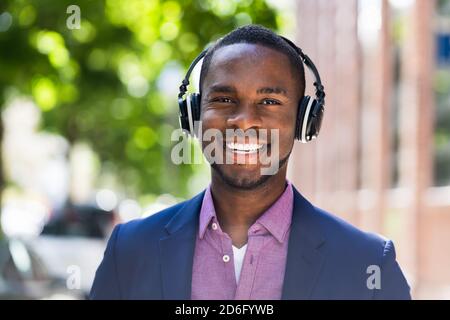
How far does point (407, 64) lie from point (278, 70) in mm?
11966

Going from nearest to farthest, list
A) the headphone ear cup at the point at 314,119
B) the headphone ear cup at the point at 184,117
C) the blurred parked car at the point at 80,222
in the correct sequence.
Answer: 1. the headphone ear cup at the point at 314,119
2. the headphone ear cup at the point at 184,117
3. the blurred parked car at the point at 80,222

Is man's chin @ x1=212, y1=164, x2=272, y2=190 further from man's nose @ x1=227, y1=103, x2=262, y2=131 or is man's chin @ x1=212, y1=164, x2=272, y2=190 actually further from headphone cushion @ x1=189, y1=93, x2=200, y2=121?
headphone cushion @ x1=189, y1=93, x2=200, y2=121

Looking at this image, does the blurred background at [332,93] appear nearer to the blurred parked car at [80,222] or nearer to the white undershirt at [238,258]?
the blurred parked car at [80,222]

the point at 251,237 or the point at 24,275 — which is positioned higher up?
the point at 251,237

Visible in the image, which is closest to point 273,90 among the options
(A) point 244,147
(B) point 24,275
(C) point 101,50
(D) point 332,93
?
(A) point 244,147

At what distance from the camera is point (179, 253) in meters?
2.09

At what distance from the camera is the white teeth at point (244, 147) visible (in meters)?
2.06

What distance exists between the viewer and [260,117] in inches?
81.2

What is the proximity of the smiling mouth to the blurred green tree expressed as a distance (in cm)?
232

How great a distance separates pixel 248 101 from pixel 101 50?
14323 mm

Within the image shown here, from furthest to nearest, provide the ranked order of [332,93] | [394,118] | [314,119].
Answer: [332,93]
[394,118]
[314,119]

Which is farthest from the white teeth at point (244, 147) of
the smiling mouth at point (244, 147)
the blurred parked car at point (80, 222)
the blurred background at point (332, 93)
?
the blurred parked car at point (80, 222)

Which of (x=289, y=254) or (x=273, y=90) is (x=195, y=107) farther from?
(x=289, y=254)
